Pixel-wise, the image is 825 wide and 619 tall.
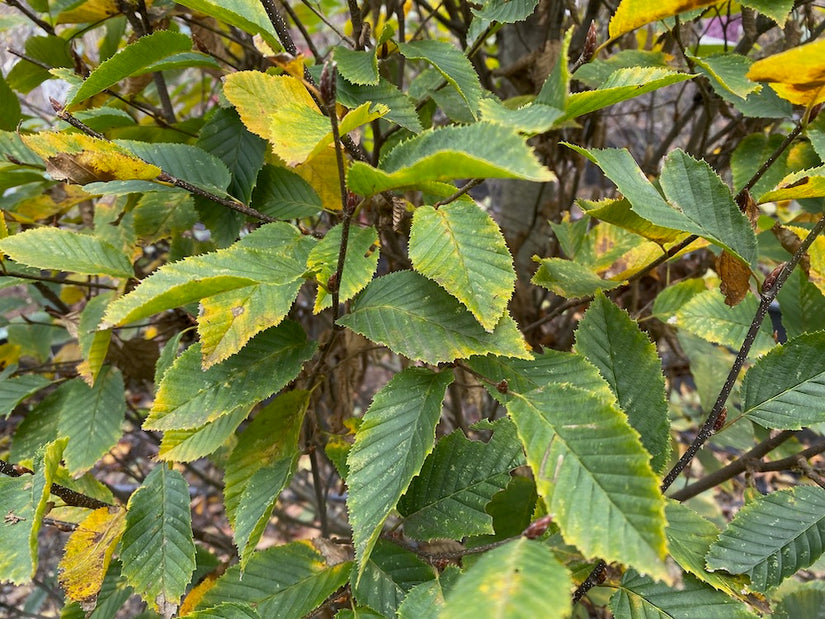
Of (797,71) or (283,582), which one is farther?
(283,582)

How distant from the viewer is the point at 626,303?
1.54m

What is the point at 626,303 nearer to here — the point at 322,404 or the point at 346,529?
the point at 322,404

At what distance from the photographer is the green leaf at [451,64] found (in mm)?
713

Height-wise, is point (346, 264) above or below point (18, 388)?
above

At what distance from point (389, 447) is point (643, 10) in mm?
562

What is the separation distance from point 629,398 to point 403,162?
390mm

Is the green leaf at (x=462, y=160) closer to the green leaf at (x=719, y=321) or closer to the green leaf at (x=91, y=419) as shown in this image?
the green leaf at (x=719, y=321)

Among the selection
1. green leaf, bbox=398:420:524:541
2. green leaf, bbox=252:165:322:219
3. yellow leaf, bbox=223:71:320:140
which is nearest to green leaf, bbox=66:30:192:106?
yellow leaf, bbox=223:71:320:140

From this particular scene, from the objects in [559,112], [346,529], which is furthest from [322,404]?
[559,112]

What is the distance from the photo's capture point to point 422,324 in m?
0.61

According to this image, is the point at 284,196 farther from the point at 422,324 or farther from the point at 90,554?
the point at 90,554

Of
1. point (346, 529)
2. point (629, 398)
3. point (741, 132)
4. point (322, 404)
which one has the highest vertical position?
point (741, 132)

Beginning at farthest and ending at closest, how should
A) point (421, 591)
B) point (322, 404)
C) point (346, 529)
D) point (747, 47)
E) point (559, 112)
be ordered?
point (346, 529) < point (322, 404) < point (747, 47) < point (421, 591) < point (559, 112)

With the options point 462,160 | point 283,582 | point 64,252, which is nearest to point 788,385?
point 462,160
